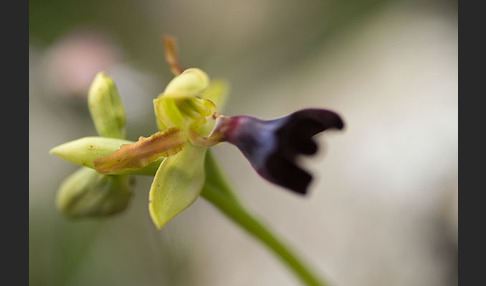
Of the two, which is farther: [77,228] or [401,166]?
[77,228]

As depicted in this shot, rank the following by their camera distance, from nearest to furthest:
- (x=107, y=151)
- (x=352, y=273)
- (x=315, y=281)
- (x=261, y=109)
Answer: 1. (x=107, y=151)
2. (x=315, y=281)
3. (x=352, y=273)
4. (x=261, y=109)

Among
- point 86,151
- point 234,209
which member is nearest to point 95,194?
point 86,151

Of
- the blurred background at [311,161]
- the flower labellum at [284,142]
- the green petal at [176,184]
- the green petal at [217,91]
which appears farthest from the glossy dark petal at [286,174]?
the blurred background at [311,161]

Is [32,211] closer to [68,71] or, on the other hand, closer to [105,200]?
[68,71]

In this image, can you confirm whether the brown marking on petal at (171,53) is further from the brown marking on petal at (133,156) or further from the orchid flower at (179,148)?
the brown marking on petal at (133,156)

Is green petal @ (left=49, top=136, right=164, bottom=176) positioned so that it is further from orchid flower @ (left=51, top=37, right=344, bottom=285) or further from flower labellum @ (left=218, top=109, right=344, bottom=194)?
flower labellum @ (left=218, top=109, right=344, bottom=194)

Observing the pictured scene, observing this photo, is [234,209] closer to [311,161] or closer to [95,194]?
[95,194]

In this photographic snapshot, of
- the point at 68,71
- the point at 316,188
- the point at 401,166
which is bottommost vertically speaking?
the point at 316,188

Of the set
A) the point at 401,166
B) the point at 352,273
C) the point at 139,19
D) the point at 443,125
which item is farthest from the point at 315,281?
the point at 139,19
